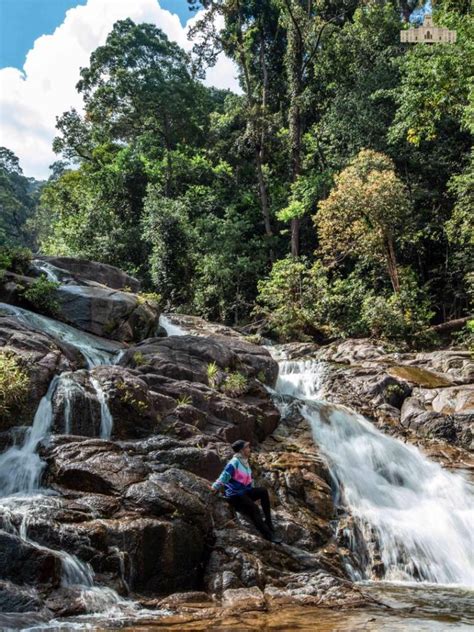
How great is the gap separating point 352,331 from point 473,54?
41.0ft

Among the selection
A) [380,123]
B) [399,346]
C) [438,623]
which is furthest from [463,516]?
[380,123]

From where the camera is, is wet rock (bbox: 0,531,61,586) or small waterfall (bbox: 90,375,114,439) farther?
small waterfall (bbox: 90,375,114,439)

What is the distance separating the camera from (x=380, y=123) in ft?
97.2

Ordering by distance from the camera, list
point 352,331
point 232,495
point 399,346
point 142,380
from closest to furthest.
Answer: point 232,495
point 142,380
point 399,346
point 352,331

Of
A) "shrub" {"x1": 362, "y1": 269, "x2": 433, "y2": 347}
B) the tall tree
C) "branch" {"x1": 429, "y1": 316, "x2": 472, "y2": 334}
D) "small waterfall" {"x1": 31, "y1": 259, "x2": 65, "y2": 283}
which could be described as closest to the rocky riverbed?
"small waterfall" {"x1": 31, "y1": 259, "x2": 65, "y2": 283}

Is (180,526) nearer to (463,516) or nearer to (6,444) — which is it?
(6,444)

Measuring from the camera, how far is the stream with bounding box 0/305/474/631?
20.1 feet

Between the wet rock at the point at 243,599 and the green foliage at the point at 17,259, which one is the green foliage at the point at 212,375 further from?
the green foliage at the point at 17,259

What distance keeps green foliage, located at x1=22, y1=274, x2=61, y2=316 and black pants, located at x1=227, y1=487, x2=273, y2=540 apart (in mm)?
10158

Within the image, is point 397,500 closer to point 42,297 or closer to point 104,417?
point 104,417

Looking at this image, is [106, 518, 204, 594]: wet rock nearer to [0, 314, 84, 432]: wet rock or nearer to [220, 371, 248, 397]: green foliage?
[0, 314, 84, 432]: wet rock

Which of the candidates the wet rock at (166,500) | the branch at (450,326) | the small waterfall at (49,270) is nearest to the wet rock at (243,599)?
the wet rock at (166,500)

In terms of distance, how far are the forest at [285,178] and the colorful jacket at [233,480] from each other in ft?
45.5

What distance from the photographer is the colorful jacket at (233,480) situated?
342 inches
